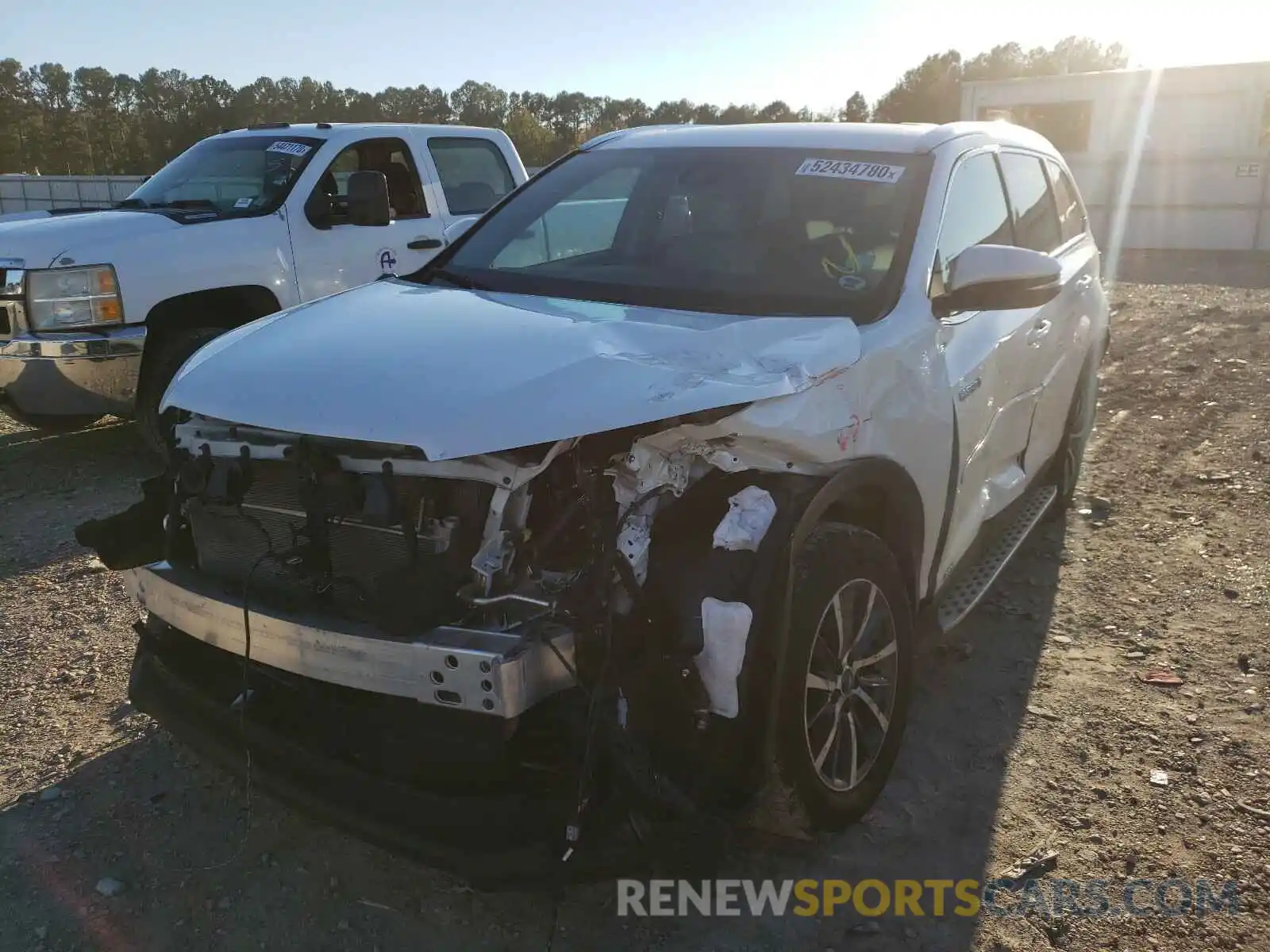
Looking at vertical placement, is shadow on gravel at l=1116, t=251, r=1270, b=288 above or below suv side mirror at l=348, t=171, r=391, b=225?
below

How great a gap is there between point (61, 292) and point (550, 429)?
4.62m

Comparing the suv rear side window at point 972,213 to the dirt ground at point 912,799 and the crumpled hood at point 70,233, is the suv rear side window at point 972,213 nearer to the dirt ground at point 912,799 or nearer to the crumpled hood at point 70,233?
the dirt ground at point 912,799

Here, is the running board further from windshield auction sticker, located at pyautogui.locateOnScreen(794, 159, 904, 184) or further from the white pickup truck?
the white pickup truck

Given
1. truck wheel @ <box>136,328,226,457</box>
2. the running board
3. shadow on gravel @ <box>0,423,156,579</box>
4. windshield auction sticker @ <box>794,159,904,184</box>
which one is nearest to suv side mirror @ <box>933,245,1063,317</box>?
windshield auction sticker @ <box>794,159,904,184</box>

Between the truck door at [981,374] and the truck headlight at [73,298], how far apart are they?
457 centimetres

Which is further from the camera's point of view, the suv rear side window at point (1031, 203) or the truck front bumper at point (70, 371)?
the truck front bumper at point (70, 371)

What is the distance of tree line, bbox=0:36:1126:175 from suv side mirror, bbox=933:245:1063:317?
Answer: 106ft

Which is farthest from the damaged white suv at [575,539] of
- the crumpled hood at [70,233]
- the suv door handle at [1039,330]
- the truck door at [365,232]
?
the truck door at [365,232]

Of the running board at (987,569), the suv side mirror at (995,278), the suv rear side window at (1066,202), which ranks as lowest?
the running board at (987,569)

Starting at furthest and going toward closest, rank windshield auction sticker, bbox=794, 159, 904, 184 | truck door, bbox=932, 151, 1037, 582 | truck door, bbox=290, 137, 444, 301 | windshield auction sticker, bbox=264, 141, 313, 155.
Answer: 1. windshield auction sticker, bbox=264, 141, 313, 155
2. truck door, bbox=290, 137, 444, 301
3. windshield auction sticker, bbox=794, 159, 904, 184
4. truck door, bbox=932, 151, 1037, 582

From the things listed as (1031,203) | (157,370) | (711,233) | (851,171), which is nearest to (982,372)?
(851,171)

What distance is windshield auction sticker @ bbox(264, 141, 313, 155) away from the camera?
6.93 m

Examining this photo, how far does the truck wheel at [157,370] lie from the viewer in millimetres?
5922

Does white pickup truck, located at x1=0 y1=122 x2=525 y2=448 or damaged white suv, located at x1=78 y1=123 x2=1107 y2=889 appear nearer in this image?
damaged white suv, located at x1=78 y1=123 x2=1107 y2=889
